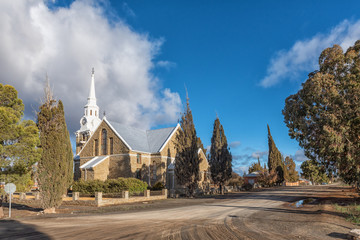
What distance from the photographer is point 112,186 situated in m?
28.3

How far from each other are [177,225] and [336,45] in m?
16.1

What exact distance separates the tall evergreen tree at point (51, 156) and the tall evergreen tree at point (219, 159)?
74.9ft

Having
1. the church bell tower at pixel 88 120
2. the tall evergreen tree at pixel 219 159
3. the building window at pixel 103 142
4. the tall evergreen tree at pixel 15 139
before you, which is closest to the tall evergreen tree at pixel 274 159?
the tall evergreen tree at pixel 219 159

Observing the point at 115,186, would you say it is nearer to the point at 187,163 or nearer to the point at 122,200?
the point at 122,200

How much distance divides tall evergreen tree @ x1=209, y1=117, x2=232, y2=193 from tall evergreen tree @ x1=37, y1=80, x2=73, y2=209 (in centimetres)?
2283

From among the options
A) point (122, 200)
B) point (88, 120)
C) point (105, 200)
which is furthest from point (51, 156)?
point (88, 120)

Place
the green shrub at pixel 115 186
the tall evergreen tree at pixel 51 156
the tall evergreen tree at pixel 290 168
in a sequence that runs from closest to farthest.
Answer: the tall evergreen tree at pixel 51 156 < the green shrub at pixel 115 186 < the tall evergreen tree at pixel 290 168

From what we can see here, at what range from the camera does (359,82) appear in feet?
50.6

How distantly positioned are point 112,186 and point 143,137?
48.0 feet

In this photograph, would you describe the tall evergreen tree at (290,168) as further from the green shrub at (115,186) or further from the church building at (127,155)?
the green shrub at (115,186)

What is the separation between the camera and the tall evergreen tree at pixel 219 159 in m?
36.4

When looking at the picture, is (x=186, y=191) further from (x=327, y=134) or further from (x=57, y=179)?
(x=327, y=134)

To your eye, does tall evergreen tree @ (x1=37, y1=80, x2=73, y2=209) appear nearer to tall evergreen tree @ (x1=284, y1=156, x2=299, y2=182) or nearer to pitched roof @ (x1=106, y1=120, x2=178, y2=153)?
pitched roof @ (x1=106, y1=120, x2=178, y2=153)

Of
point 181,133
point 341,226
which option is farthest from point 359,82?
point 181,133
